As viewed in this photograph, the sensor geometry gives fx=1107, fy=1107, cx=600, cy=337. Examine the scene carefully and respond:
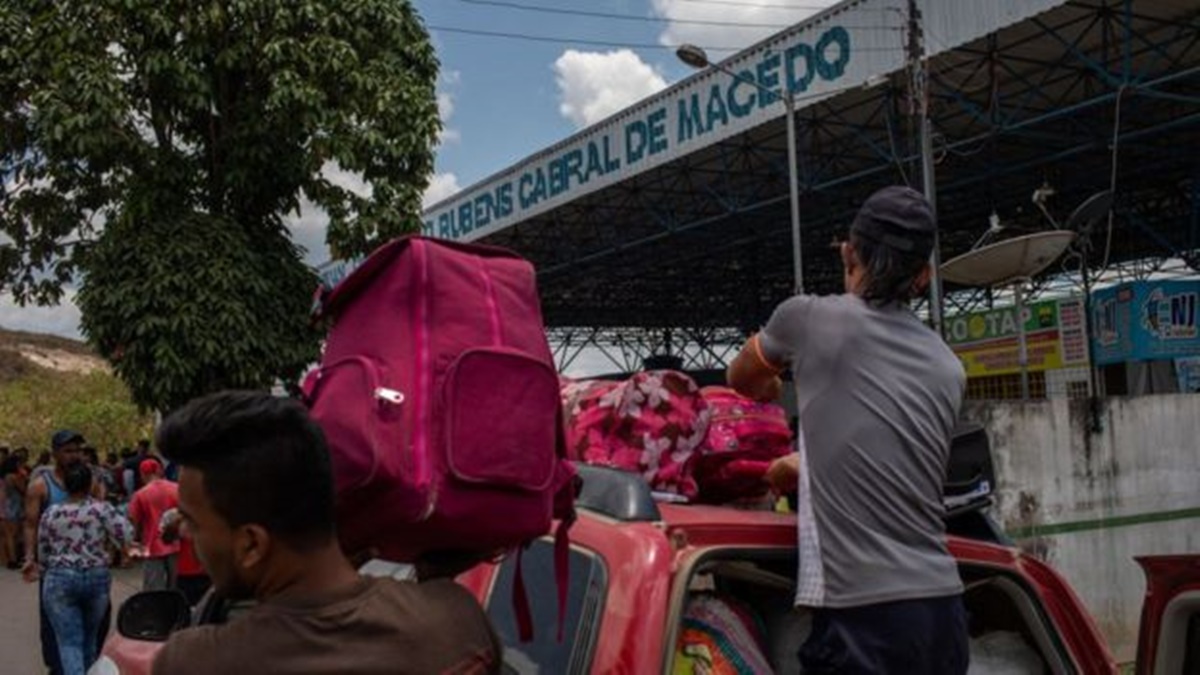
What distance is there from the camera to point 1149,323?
1436cm

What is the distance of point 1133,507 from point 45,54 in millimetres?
10160

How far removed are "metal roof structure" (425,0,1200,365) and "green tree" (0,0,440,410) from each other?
6302 mm

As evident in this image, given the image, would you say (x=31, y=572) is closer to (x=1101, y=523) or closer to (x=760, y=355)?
(x=760, y=355)

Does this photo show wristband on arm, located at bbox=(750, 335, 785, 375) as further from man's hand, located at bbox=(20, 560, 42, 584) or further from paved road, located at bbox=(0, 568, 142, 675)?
man's hand, located at bbox=(20, 560, 42, 584)

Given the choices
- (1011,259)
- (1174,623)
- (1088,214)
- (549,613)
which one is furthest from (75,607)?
(1088,214)

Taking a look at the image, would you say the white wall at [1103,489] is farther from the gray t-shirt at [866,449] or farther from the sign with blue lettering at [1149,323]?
the gray t-shirt at [866,449]

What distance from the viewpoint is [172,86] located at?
392 inches

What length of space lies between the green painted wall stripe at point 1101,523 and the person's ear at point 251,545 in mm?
7607

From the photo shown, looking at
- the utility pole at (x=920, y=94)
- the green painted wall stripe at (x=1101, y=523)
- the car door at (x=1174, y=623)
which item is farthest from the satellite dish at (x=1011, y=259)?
the car door at (x=1174, y=623)

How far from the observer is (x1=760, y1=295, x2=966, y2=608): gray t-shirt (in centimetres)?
225

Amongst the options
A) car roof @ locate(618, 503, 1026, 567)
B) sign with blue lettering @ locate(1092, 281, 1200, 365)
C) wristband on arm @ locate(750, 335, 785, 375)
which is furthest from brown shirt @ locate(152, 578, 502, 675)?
sign with blue lettering @ locate(1092, 281, 1200, 365)

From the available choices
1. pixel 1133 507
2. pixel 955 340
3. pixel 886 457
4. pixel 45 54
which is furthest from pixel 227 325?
pixel 955 340

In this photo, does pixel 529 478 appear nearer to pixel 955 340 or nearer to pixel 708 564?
pixel 708 564

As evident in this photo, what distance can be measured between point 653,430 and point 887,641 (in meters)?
0.76
